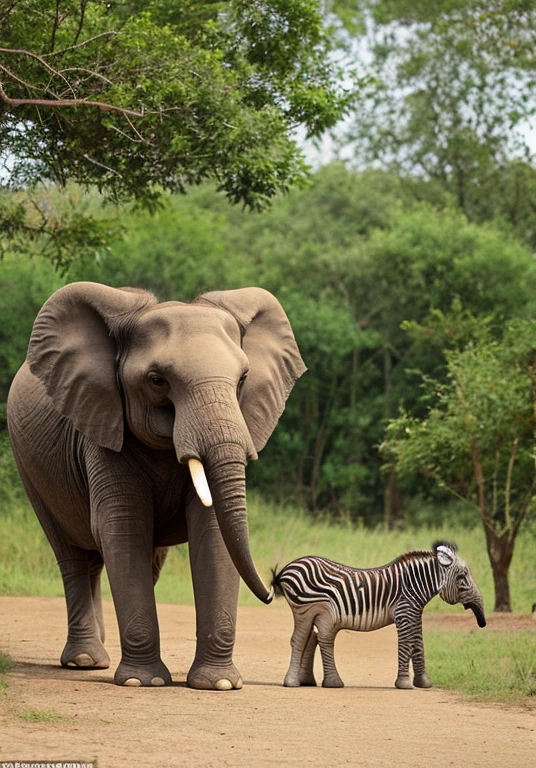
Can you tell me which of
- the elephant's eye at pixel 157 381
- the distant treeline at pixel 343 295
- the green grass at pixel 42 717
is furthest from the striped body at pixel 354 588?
the distant treeline at pixel 343 295

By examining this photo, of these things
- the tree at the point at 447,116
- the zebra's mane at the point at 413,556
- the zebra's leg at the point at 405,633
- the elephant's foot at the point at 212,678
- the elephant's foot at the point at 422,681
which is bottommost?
the elephant's foot at the point at 212,678

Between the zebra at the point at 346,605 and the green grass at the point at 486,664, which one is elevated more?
the zebra at the point at 346,605

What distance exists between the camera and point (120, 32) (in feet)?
41.4

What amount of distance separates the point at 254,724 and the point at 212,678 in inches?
53.4

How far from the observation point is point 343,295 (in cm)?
3284

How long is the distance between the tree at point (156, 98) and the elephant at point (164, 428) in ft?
8.57

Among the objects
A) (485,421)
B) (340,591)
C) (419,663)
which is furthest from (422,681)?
(485,421)

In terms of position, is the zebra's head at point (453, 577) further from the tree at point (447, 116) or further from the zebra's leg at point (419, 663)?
the tree at point (447, 116)

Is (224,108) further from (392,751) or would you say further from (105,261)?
(105,261)

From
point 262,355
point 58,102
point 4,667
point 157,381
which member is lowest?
point 4,667

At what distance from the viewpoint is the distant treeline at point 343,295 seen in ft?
→ 94.2

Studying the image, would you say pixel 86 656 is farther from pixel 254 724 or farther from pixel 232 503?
pixel 254 724

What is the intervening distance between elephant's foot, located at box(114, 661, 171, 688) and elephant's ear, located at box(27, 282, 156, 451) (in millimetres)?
1487

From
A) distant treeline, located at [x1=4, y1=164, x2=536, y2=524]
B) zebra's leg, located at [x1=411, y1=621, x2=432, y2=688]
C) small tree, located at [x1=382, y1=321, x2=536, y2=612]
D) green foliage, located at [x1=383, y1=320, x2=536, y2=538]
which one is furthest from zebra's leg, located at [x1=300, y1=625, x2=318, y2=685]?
distant treeline, located at [x1=4, y1=164, x2=536, y2=524]
